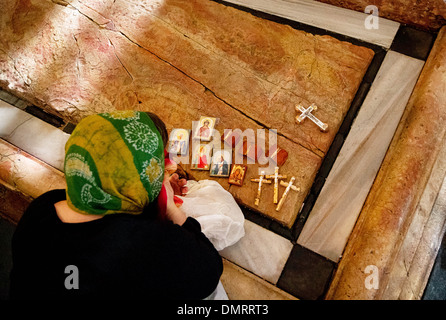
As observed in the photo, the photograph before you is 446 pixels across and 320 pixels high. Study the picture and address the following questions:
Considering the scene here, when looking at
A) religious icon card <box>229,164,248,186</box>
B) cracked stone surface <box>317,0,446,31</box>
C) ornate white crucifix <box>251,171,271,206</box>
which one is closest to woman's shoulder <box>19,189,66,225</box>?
religious icon card <box>229,164,248,186</box>

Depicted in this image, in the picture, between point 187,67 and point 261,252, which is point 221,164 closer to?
point 261,252

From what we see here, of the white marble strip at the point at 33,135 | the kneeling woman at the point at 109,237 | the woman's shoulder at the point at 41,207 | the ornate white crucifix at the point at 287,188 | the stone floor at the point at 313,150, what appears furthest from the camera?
the white marble strip at the point at 33,135

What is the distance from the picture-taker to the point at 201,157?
8.15ft

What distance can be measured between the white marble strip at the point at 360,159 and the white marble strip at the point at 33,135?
2.20 m

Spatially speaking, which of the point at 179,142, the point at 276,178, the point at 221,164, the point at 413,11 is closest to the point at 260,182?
the point at 276,178

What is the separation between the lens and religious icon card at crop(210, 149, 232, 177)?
7.87 feet

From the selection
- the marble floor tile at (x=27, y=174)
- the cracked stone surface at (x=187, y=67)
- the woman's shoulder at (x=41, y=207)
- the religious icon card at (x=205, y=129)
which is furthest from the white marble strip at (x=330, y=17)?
the woman's shoulder at (x=41, y=207)

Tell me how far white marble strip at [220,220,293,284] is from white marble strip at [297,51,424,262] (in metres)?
0.16

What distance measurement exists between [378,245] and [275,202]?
72 cm

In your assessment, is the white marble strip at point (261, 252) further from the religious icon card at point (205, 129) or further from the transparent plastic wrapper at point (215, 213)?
the religious icon card at point (205, 129)

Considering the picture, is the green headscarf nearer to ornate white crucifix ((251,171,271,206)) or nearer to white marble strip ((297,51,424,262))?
ornate white crucifix ((251,171,271,206))

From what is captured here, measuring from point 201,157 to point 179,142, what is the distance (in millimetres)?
234

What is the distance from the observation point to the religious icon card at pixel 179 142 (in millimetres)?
2529
